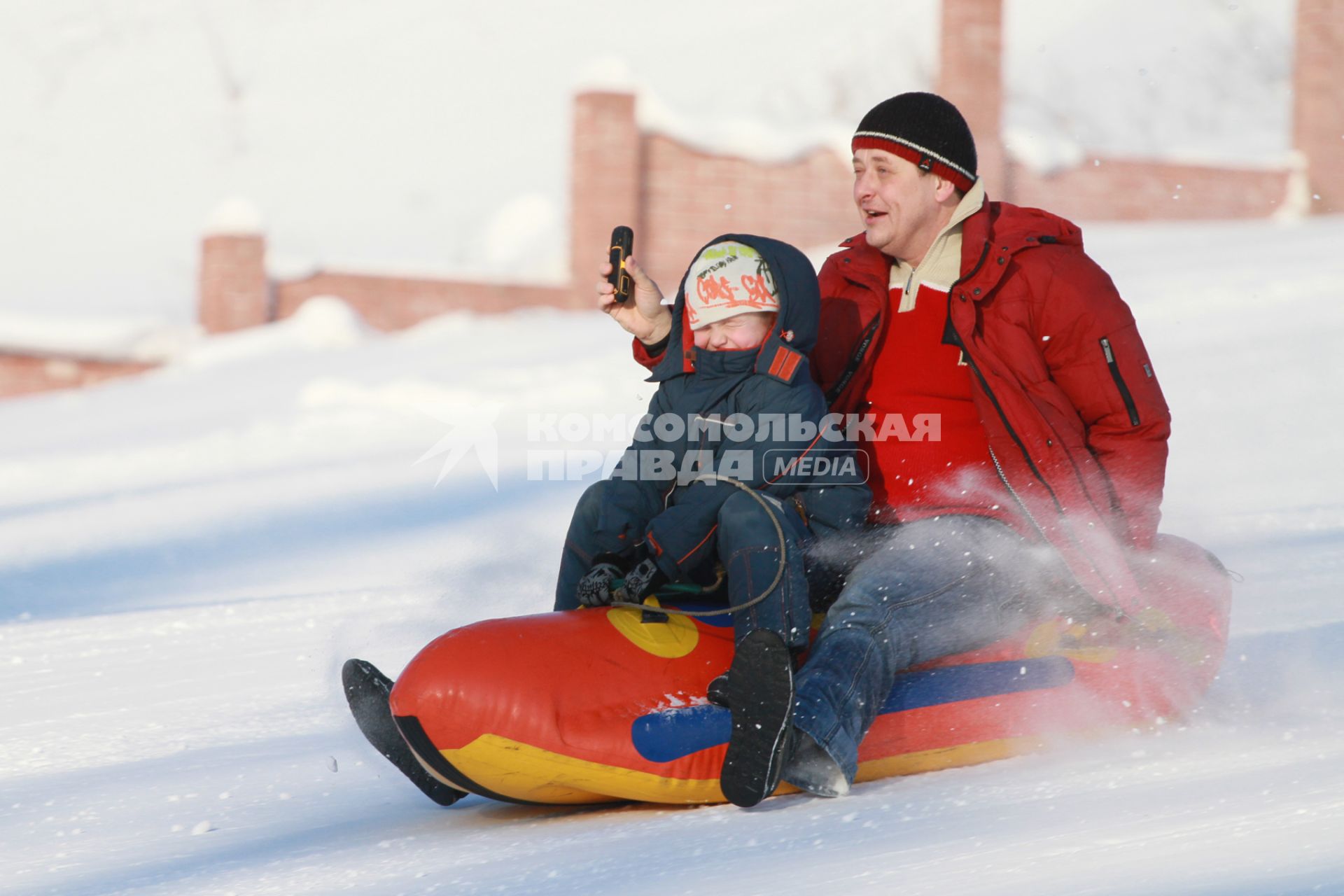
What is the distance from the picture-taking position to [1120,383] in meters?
2.95

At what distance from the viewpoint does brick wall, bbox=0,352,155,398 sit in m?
13.8

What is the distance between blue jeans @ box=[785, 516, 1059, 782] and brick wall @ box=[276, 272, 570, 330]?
11913 mm

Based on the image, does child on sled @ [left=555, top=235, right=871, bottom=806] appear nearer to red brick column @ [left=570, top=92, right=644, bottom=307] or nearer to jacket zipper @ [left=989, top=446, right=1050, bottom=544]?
jacket zipper @ [left=989, top=446, right=1050, bottom=544]

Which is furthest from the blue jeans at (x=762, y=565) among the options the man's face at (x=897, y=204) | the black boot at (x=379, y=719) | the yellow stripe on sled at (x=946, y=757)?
the man's face at (x=897, y=204)

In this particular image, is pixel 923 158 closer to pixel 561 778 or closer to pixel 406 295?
pixel 561 778

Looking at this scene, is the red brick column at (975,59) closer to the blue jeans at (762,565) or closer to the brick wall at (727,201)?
the brick wall at (727,201)

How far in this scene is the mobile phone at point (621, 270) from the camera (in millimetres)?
3064

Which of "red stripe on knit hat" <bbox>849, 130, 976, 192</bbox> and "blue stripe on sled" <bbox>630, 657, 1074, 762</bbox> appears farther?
"red stripe on knit hat" <bbox>849, 130, 976, 192</bbox>

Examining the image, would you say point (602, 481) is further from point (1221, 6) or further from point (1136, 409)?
point (1221, 6)

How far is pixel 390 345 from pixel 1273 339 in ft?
23.0

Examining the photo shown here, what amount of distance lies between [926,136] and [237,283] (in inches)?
466

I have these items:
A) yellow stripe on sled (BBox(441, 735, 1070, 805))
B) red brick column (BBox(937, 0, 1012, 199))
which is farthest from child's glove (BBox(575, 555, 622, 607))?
red brick column (BBox(937, 0, 1012, 199))

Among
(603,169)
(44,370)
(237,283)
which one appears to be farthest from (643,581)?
(44,370)

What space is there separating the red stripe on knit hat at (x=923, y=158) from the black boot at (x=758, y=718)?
3.82 feet
